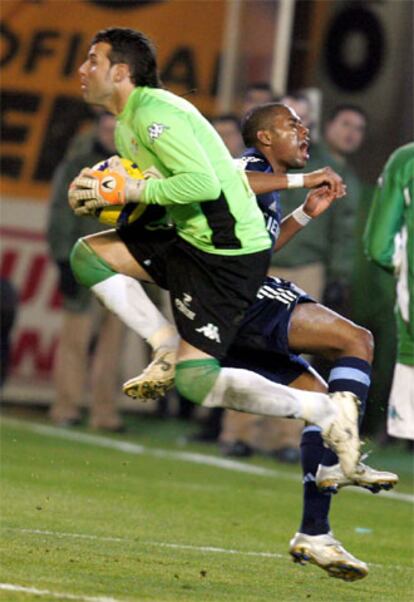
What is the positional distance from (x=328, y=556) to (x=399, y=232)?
2796 millimetres

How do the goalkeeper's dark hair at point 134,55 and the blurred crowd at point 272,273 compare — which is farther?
the blurred crowd at point 272,273

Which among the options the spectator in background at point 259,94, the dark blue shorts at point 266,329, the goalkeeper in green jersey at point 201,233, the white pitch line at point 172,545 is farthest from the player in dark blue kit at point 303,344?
the spectator in background at point 259,94

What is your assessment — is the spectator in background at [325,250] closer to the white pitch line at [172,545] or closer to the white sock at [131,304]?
the white pitch line at [172,545]

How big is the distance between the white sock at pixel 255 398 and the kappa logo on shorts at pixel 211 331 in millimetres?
145

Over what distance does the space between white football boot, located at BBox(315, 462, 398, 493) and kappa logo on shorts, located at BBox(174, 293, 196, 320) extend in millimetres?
983

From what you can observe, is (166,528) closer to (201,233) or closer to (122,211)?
(122,211)

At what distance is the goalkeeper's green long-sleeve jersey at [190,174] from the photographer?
333 inches

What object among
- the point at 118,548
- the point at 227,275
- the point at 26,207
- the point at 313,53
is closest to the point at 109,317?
the point at 26,207

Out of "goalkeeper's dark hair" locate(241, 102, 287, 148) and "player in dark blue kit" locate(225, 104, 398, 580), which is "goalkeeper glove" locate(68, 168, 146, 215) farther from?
"goalkeeper's dark hair" locate(241, 102, 287, 148)

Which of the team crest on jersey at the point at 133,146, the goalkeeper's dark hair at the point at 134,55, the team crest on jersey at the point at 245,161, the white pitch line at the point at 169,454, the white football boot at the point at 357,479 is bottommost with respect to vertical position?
the white pitch line at the point at 169,454

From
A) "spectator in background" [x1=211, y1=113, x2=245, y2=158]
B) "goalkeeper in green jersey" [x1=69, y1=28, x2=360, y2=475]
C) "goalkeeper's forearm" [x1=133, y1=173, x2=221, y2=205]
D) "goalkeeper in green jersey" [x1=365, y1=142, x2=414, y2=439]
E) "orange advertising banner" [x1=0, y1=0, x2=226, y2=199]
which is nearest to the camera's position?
"goalkeeper's forearm" [x1=133, y1=173, x2=221, y2=205]

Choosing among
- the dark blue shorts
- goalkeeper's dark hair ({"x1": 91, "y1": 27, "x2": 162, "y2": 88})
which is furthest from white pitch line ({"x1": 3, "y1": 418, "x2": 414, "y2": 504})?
goalkeeper's dark hair ({"x1": 91, "y1": 27, "x2": 162, "y2": 88})

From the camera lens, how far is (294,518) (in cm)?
1186

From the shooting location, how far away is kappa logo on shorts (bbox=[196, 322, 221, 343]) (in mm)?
8656
